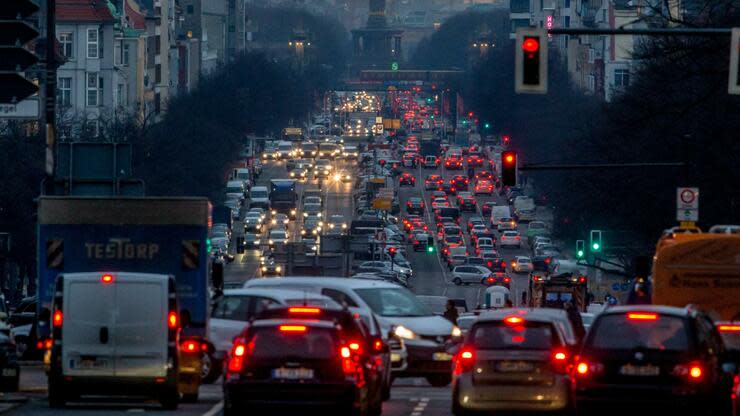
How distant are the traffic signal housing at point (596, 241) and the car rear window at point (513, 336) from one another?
4466cm

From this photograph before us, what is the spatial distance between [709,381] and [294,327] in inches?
193

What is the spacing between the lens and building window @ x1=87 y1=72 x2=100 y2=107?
145 m

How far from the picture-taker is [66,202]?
106 ft

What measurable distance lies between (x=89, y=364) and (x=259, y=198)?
4215 inches

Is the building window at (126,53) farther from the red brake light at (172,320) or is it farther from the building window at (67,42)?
the red brake light at (172,320)

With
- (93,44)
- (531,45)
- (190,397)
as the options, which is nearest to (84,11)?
(93,44)

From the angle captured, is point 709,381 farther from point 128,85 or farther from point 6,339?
point 128,85

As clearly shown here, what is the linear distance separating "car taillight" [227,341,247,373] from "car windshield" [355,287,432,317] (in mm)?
9981

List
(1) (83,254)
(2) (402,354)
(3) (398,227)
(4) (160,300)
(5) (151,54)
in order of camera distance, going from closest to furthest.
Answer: (4) (160,300)
(1) (83,254)
(2) (402,354)
(3) (398,227)
(5) (151,54)

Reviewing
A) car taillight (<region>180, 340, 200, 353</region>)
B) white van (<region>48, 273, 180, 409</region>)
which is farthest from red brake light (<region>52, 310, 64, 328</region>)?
car taillight (<region>180, 340, 200, 353</region>)

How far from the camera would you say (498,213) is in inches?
5241

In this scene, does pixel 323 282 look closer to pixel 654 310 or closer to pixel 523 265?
pixel 654 310

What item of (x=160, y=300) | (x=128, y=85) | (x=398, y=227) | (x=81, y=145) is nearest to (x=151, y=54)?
(x=128, y=85)

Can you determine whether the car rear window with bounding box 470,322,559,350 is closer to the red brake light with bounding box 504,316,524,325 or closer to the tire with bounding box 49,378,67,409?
the red brake light with bounding box 504,316,524,325
